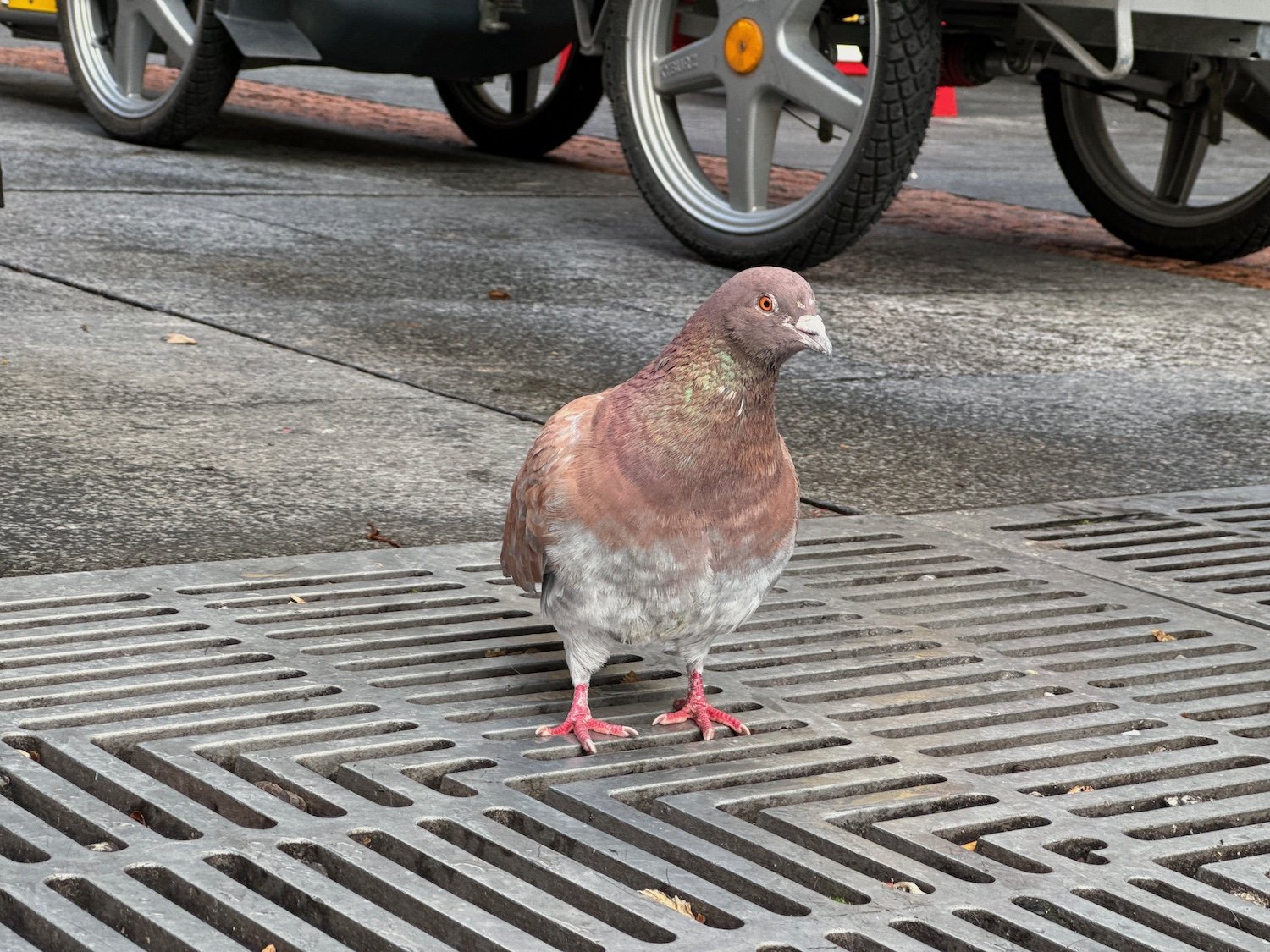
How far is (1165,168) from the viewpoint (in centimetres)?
786

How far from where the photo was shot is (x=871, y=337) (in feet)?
19.9

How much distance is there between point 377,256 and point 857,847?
4.74 metres

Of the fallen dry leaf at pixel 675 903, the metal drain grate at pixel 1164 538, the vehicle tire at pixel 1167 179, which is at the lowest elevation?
the fallen dry leaf at pixel 675 903

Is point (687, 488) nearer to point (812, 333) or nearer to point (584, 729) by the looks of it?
point (812, 333)

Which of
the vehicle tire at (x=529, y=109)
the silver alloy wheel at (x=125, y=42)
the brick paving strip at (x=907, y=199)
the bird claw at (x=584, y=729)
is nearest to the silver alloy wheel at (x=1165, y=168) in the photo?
the brick paving strip at (x=907, y=199)

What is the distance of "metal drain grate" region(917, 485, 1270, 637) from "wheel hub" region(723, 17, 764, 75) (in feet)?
9.27

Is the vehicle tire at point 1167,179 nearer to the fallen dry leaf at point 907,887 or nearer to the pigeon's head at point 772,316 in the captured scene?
the pigeon's head at point 772,316

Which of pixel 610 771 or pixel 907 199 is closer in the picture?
pixel 610 771

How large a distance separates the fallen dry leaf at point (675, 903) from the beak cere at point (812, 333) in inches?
30.6

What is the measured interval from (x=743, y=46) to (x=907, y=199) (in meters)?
3.08

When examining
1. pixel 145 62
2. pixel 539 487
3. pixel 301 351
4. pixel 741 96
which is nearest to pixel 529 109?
pixel 145 62

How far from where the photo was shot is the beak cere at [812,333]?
2664 millimetres

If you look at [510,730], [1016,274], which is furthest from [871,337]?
[510,730]

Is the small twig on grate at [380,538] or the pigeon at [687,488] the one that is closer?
the pigeon at [687,488]
